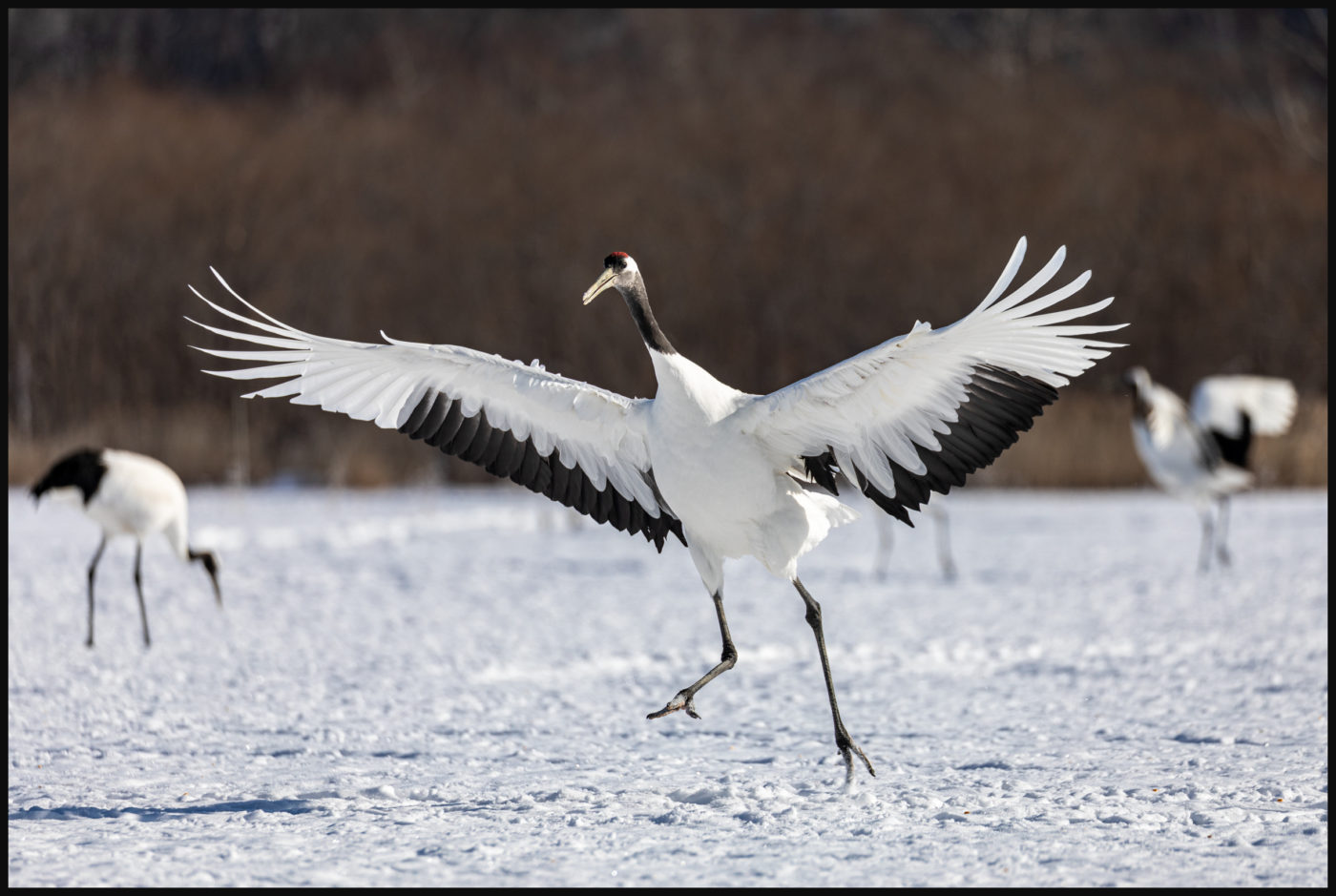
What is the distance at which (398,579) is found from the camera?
10.5 meters

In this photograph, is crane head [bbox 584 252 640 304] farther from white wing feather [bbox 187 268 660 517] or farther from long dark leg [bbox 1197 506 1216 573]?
long dark leg [bbox 1197 506 1216 573]

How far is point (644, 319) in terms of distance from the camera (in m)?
4.74

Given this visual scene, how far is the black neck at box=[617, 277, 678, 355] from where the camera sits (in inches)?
181

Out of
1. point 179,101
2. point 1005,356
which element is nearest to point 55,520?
point 1005,356

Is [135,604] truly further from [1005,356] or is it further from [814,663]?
[1005,356]

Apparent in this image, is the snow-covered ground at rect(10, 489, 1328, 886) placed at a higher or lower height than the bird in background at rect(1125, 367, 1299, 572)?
lower

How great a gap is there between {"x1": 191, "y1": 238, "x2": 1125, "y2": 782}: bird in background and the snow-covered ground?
2.08 feet

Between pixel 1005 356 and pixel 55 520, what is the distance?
11703 mm

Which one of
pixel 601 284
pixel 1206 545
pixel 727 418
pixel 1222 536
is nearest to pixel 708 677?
A: pixel 727 418

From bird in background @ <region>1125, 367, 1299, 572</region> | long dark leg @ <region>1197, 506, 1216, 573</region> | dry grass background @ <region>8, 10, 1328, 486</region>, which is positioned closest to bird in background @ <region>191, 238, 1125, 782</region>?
long dark leg @ <region>1197, 506, 1216, 573</region>

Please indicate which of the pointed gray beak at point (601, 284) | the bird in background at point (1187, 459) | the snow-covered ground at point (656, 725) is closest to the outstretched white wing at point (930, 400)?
the pointed gray beak at point (601, 284)

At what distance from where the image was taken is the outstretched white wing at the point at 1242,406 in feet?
42.5

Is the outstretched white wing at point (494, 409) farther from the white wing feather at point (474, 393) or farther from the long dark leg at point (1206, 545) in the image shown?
the long dark leg at point (1206, 545)

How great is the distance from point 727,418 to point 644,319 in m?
0.45
